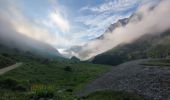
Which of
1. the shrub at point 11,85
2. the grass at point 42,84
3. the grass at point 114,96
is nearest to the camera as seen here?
the grass at point 114,96

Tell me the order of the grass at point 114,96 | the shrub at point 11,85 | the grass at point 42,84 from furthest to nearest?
the shrub at point 11,85 < the grass at point 42,84 < the grass at point 114,96

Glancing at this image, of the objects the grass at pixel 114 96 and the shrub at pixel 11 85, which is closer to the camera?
the grass at pixel 114 96

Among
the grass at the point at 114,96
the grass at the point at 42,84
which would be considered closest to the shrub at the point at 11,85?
the grass at the point at 42,84

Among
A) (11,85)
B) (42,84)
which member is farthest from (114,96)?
(42,84)

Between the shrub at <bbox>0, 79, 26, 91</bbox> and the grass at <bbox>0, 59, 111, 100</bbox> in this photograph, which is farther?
the shrub at <bbox>0, 79, 26, 91</bbox>

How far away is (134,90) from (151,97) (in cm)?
659

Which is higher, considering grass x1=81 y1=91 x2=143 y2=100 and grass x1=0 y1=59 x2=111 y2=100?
grass x1=0 y1=59 x2=111 y2=100

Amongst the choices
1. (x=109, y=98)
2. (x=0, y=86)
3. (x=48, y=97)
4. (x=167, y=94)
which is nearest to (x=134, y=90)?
(x=109, y=98)

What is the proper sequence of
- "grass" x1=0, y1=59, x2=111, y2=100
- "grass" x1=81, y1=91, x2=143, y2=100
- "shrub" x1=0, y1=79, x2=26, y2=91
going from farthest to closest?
"shrub" x1=0, y1=79, x2=26, y2=91, "grass" x1=0, y1=59, x2=111, y2=100, "grass" x1=81, y1=91, x2=143, y2=100

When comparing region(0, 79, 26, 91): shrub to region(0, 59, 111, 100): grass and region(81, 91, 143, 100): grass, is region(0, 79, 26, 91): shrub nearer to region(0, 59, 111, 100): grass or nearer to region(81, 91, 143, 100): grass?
region(0, 59, 111, 100): grass

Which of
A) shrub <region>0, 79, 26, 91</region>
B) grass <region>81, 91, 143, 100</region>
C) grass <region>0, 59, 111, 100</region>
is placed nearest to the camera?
grass <region>81, 91, 143, 100</region>

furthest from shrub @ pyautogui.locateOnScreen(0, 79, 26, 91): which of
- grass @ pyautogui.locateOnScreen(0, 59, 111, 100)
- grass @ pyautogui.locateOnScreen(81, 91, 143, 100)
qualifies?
grass @ pyautogui.locateOnScreen(81, 91, 143, 100)

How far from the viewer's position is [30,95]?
48.7 metres

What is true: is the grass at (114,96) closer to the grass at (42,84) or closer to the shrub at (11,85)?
the grass at (42,84)
